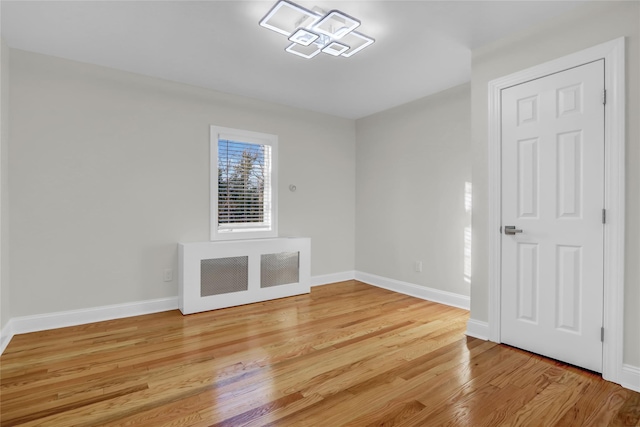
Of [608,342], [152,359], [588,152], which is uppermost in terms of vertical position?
[588,152]

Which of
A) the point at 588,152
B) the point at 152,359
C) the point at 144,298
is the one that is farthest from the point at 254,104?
Answer: the point at 588,152

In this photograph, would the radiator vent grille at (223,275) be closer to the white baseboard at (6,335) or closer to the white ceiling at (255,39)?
the white baseboard at (6,335)

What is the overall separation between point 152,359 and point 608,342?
130 inches

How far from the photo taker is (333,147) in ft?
16.9

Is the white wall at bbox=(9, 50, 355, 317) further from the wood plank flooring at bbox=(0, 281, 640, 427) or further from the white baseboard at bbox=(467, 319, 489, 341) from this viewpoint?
the white baseboard at bbox=(467, 319, 489, 341)

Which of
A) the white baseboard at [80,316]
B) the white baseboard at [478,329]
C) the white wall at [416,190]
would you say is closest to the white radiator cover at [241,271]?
the white baseboard at [80,316]

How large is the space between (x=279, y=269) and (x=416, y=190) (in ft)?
7.04

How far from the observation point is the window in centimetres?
407

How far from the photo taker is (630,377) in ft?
6.79

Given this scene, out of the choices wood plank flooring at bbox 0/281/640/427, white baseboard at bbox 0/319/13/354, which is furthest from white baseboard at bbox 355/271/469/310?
white baseboard at bbox 0/319/13/354

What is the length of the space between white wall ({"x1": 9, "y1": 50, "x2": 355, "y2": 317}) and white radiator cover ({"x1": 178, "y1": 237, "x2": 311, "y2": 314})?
14.2 inches

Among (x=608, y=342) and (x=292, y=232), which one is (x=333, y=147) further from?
(x=608, y=342)

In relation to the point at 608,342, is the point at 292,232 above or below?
above

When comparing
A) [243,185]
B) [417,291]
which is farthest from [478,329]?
[243,185]
